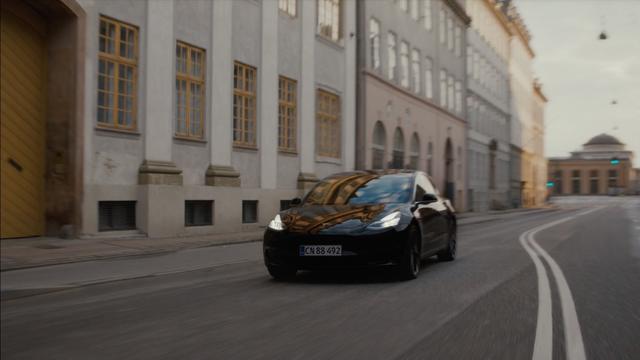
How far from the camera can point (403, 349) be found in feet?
16.7

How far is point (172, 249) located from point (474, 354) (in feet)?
31.6

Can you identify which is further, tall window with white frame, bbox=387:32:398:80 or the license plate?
tall window with white frame, bbox=387:32:398:80

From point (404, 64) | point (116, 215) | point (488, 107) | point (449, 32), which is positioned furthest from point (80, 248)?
point (488, 107)

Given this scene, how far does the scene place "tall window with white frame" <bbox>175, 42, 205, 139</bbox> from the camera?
58.4 ft

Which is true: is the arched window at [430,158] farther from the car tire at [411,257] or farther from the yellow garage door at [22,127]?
the car tire at [411,257]

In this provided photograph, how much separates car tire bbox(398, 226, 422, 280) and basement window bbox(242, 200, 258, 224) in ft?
37.8

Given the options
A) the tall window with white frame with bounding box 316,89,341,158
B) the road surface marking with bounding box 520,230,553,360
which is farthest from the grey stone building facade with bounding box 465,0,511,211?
the road surface marking with bounding box 520,230,553,360

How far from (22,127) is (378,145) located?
64.5ft

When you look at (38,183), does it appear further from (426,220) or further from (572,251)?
(572,251)

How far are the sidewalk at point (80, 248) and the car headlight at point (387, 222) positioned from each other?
5.03 meters

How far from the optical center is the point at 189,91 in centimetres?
1808

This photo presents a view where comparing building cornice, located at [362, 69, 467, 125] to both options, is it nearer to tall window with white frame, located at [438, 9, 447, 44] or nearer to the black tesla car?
tall window with white frame, located at [438, 9, 447, 44]

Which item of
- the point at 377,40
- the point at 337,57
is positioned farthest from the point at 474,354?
the point at 377,40

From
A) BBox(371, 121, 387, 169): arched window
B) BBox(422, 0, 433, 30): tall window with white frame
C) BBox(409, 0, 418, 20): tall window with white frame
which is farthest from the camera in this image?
BBox(422, 0, 433, 30): tall window with white frame
